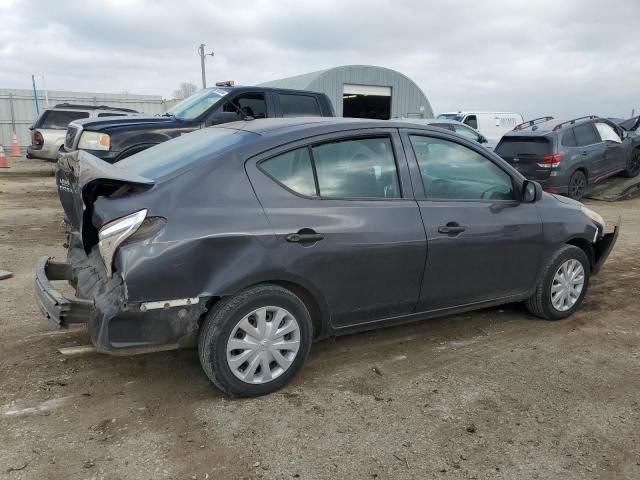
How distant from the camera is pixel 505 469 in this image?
2.65 meters

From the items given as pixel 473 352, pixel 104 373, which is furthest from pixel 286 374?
pixel 473 352

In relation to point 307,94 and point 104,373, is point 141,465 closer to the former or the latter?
point 104,373

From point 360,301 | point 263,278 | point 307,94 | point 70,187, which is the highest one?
point 307,94

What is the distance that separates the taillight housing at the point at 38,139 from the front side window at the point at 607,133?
43.3 ft

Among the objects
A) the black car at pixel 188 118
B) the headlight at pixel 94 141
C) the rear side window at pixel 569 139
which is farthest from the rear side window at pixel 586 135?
the headlight at pixel 94 141

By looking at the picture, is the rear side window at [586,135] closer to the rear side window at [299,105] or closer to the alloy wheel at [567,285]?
the rear side window at [299,105]

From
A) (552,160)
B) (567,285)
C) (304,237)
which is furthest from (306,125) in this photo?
(552,160)

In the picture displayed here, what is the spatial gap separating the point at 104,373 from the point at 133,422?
672 millimetres

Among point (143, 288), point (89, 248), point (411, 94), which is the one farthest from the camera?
point (411, 94)

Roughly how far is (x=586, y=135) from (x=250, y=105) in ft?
23.9

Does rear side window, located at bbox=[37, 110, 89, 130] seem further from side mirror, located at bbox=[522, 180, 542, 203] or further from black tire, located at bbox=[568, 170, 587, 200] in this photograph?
side mirror, located at bbox=[522, 180, 542, 203]

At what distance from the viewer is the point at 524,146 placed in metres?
10.9

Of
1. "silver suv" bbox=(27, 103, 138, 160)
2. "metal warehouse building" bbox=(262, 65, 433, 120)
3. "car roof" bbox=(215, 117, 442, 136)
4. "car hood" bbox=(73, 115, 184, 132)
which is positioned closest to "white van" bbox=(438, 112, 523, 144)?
"metal warehouse building" bbox=(262, 65, 433, 120)

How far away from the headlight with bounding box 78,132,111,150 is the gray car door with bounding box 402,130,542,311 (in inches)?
190
